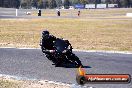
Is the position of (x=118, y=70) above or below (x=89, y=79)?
below

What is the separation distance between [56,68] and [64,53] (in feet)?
2.22

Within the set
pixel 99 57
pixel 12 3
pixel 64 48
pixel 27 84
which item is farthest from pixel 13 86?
pixel 12 3

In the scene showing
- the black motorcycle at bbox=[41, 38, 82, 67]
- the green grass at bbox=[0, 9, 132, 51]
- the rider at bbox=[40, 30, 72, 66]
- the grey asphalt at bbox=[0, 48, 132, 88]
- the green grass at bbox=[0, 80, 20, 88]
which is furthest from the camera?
the green grass at bbox=[0, 9, 132, 51]

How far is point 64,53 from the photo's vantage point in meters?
13.7

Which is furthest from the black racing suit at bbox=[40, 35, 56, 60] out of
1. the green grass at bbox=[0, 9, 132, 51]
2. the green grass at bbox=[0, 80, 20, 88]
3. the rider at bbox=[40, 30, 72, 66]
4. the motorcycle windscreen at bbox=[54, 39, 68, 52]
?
the green grass at bbox=[0, 9, 132, 51]

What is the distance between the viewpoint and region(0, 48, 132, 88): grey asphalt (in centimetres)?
1239

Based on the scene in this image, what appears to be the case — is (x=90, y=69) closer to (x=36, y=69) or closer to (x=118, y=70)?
(x=118, y=70)

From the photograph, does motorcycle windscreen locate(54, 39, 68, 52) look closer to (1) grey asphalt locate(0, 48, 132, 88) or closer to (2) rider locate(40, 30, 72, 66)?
(2) rider locate(40, 30, 72, 66)

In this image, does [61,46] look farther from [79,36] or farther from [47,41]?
[79,36]

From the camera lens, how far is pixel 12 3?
590 feet

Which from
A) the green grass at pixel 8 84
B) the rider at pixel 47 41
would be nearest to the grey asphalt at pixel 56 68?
the rider at pixel 47 41

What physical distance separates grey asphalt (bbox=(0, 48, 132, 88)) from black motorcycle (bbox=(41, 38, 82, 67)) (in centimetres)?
36

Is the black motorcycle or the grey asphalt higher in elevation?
the black motorcycle

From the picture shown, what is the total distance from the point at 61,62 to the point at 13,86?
3.74m
